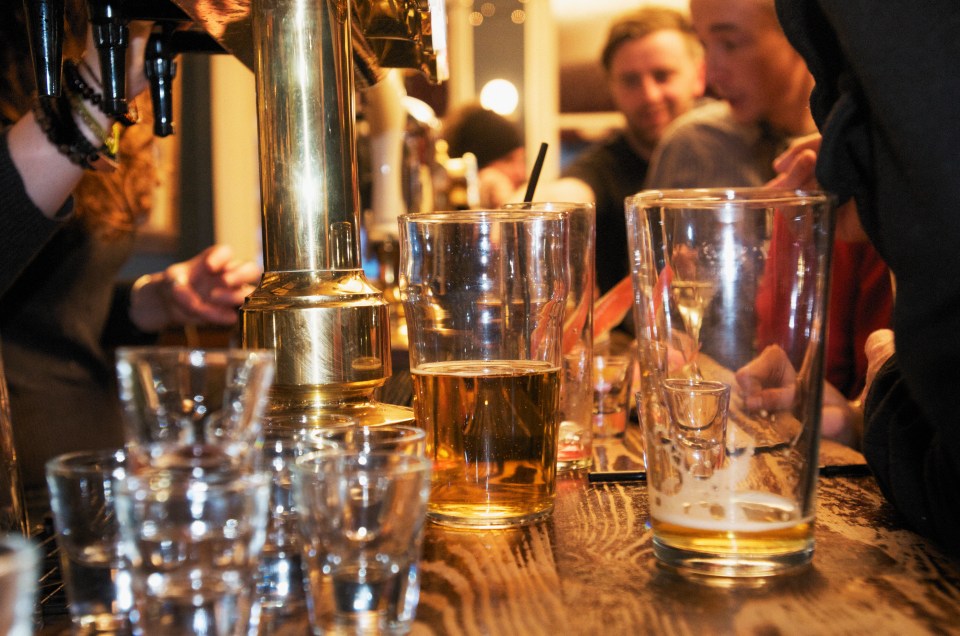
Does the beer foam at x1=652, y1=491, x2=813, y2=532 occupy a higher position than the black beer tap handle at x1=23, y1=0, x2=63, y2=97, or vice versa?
the black beer tap handle at x1=23, y1=0, x2=63, y2=97

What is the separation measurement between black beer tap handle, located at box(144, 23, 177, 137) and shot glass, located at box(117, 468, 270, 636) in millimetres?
506

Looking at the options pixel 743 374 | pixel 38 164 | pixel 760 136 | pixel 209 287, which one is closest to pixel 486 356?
pixel 743 374

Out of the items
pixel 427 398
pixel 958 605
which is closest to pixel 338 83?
pixel 427 398

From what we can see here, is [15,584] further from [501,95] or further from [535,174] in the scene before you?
[501,95]

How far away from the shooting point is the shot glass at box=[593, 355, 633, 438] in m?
0.98

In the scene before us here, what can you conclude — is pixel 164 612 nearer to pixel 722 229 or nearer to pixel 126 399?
pixel 126 399

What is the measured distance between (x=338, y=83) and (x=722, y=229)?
0.29m

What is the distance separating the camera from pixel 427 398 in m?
0.62

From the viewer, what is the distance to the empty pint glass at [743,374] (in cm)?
48

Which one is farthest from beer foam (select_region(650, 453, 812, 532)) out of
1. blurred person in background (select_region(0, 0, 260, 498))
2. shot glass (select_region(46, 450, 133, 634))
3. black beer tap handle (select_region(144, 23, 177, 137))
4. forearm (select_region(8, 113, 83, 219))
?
blurred person in background (select_region(0, 0, 260, 498))

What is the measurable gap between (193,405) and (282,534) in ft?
0.32

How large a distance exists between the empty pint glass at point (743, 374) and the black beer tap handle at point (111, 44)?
16.5 inches

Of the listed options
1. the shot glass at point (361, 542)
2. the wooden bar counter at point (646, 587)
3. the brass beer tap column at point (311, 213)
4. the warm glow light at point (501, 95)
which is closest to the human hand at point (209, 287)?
the brass beer tap column at point (311, 213)

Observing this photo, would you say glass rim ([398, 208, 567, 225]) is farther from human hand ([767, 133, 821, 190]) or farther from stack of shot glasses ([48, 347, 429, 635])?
human hand ([767, 133, 821, 190])
